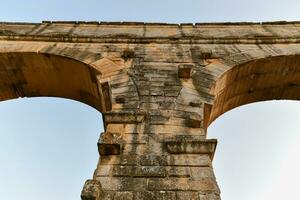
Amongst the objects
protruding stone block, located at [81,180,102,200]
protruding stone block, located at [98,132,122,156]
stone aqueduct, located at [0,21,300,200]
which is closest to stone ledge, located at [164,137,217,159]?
stone aqueduct, located at [0,21,300,200]

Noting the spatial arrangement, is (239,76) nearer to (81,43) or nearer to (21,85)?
(81,43)

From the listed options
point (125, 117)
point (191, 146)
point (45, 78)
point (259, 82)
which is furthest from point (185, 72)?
point (45, 78)

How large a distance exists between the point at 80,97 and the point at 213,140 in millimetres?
4531

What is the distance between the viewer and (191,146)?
4.58m

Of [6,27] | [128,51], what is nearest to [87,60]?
[128,51]

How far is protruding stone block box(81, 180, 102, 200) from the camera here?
11.6 feet

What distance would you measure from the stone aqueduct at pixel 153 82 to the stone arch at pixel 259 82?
26 millimetres

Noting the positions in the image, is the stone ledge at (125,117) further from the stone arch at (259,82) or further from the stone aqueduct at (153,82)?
the stone arch at (259,82)

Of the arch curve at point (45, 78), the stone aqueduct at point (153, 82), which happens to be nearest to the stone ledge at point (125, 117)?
the stone aqueduct at point (153, 82)

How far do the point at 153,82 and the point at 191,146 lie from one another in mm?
2052

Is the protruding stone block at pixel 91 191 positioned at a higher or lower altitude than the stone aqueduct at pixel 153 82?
lower

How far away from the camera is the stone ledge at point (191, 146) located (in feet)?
14.8

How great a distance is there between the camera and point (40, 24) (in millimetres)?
10102

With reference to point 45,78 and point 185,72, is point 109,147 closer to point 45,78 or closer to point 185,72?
point 185,72
